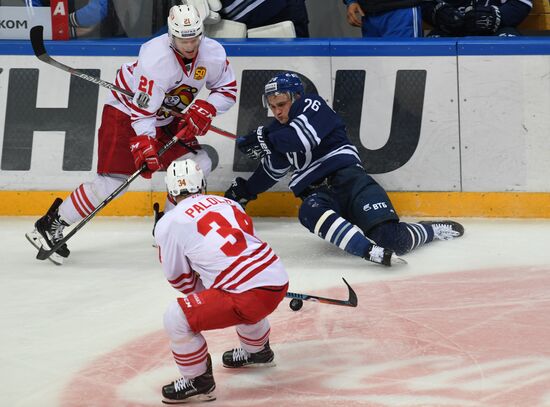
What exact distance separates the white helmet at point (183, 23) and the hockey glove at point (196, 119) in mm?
377

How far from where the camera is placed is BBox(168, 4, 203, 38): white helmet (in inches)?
191

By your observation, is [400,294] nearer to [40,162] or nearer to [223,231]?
[223,231]

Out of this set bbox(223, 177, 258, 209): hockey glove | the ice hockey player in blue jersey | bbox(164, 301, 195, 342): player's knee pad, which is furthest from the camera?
bbox(223, 177, 258, 209): hockey glove

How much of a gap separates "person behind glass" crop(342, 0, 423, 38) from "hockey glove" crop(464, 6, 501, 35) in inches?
10.3

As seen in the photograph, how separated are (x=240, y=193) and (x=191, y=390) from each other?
90.6 inches

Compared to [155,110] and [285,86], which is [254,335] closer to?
[155,110]

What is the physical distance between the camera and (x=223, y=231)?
3.45 meters

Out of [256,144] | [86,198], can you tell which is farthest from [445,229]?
[86,198]

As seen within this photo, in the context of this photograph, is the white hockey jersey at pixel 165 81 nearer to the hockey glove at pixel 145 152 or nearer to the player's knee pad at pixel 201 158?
the hockey glove at pixel 145 152

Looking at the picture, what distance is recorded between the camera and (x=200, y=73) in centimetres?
514

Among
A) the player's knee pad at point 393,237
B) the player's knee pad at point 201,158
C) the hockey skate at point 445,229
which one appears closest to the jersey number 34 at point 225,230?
the player's knee pad at point 393,237

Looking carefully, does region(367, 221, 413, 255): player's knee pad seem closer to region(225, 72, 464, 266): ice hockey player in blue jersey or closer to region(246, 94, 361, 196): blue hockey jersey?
region(225, 72, 464, 266): ice hockey player in blue jersey

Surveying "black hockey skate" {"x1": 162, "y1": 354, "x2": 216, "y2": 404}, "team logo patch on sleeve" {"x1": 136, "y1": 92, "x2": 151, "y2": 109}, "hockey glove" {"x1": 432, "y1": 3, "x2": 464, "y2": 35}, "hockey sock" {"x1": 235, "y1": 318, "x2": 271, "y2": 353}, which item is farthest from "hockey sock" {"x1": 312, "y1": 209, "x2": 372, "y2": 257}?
"hockey glove" {"x1": 432, "y1": 3, "x2": 464, "y2": 35}

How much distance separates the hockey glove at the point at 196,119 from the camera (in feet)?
16.8
